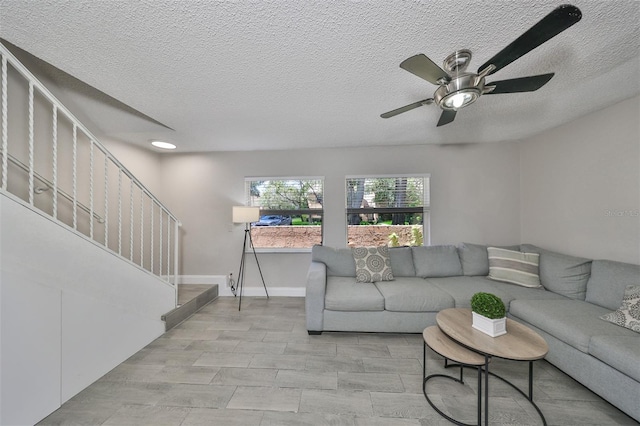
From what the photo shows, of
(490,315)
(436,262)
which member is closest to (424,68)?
(490,315)

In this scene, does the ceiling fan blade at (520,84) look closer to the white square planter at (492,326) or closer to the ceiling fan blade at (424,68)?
the ceiling fan blade at (424,68)

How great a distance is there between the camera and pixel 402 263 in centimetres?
296

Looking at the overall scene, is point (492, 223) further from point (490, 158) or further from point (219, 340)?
point (219, 340)

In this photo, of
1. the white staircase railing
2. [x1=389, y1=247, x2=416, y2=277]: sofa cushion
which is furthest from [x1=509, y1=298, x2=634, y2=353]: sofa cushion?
the white staircase railing

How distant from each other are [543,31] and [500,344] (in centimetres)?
165

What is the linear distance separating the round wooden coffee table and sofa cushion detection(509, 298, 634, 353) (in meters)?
0.44

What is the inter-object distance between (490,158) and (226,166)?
4.02m

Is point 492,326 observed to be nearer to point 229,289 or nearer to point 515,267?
point 515,267

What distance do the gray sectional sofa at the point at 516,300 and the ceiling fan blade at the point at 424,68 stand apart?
77.3 inches

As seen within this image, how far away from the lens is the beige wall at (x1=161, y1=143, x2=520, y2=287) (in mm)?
3250

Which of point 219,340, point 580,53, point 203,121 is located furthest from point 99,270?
point 580,53

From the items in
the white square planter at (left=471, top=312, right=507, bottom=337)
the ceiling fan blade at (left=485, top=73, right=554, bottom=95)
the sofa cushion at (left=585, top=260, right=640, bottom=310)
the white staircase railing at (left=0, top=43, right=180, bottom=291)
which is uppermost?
the ceiling fan blade at (left=485, top=73, right=554, bottom=95)

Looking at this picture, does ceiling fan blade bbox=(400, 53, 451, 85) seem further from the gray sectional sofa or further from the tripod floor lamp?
the tripod floor lamp

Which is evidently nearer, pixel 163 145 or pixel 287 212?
pixel 163 145
